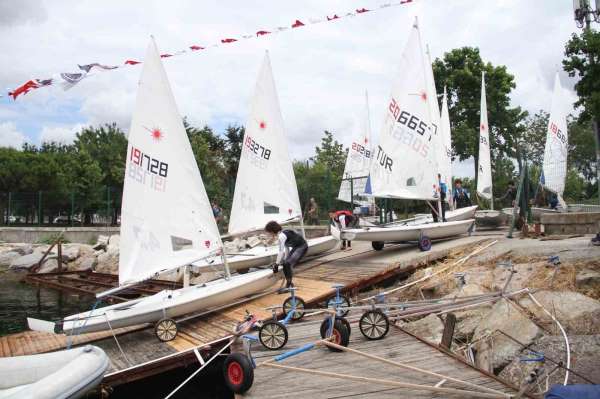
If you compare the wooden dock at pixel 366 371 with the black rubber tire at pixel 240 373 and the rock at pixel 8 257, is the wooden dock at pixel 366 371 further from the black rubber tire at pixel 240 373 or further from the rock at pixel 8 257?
the rock at pixel 8 257

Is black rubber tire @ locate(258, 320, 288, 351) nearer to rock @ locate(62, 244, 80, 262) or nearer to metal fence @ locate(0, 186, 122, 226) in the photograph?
rock @ locate(62, 244, 80, 262)

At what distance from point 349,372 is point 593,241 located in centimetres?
580

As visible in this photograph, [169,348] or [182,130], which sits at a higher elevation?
[182,130]

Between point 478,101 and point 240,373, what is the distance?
2602 centimetres

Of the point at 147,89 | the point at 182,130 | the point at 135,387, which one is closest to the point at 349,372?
the point at 135,387

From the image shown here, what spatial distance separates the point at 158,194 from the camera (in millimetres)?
8641

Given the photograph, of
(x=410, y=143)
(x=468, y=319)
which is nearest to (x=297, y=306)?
(x=468, y=319)

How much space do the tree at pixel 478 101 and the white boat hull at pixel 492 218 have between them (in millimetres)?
12072

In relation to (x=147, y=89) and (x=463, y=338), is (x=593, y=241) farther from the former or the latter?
(x=147, y=89)

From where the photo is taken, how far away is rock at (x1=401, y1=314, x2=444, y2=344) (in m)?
7.05

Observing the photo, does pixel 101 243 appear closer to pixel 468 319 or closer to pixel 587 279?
pixel 468 319

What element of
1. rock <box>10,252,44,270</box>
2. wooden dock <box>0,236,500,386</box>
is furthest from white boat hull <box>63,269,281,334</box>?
rock <box>10,252,44,270</box>

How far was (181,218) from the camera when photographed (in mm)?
8773

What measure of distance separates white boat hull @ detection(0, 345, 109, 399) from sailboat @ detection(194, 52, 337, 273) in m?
6.92
